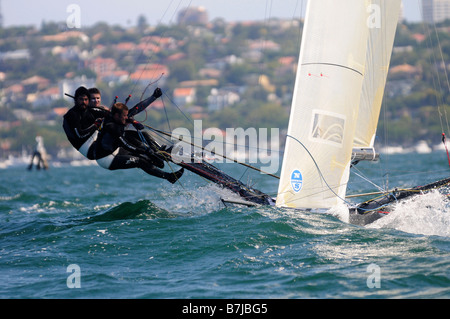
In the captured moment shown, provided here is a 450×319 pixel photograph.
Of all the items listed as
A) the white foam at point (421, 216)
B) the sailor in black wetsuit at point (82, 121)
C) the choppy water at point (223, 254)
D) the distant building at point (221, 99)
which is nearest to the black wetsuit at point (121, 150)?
the sailor in black wetsuit at point (82, 121)

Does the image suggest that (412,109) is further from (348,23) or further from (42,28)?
(348,23)

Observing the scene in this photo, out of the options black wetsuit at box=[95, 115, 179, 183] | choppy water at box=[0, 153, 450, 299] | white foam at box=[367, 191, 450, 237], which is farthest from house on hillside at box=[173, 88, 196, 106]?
white foam at box=[367, 191, 450, 237]

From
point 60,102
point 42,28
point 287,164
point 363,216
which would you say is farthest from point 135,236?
point 42,28

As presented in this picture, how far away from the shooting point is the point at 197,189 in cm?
750

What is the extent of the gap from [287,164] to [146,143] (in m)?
1.64

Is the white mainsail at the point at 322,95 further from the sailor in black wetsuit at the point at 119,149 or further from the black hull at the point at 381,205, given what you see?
the sailor in black wetsuit at the point at 119,149

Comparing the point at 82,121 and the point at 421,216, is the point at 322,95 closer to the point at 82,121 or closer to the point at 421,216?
the point at 421,216

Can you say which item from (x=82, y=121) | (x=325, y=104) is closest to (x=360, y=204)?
(x=325, y=104)

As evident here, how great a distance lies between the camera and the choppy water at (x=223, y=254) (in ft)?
15.4

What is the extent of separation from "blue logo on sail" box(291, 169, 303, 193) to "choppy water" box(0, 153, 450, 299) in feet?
0.96

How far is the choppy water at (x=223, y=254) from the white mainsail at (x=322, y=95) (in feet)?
1.26

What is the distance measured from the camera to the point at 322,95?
6.21 m

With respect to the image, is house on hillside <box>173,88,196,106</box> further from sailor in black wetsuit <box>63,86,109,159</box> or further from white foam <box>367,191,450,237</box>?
white foam <box>367,191,450,237</box>

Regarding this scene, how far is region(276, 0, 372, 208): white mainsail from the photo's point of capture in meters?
6.19
